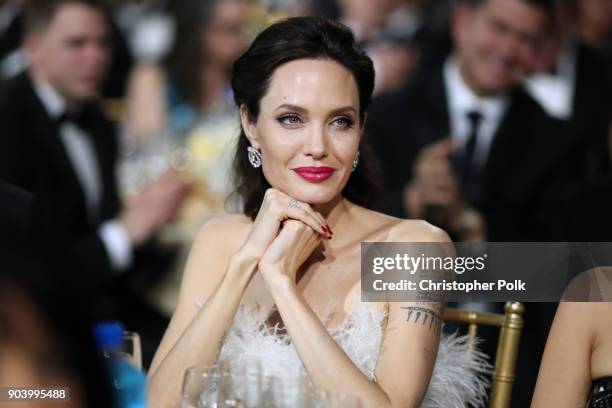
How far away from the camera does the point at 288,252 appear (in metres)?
2.35

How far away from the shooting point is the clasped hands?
7.61 ft

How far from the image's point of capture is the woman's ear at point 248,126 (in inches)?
106

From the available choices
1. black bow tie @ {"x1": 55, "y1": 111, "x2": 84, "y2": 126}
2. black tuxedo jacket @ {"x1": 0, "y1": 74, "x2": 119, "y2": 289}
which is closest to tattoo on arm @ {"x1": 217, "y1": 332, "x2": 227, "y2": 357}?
black tuxedo jacket @ {"x1": 0, "y1": 74, "x2": 119, "y2": 289}

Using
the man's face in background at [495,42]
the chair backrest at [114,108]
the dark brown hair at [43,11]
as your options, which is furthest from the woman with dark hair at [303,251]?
the chair backrest at [114,108]

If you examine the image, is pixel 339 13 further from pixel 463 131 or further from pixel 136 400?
pixel 136 400

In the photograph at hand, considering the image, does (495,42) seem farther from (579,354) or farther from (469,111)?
(579,354)

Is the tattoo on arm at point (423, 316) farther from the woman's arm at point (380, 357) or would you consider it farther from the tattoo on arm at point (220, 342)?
the tattoo on arm at point (220, 342)

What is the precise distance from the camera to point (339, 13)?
5.52 meters

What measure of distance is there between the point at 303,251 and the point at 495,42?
2698mm

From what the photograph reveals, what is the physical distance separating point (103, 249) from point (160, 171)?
42cm

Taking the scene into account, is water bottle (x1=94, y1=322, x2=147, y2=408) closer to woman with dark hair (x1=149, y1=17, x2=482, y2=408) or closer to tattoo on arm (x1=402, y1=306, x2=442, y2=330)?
woman with dark hair (x1=149, y1=17, x2=482, y2=408)

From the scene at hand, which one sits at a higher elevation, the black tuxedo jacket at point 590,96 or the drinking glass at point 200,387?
the black tuxedo jacket at point 590,96

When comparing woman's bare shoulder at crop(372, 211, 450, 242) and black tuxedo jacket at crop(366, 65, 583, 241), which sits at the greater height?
black tuxedo jacket at crop(366, 65, 583, 241)

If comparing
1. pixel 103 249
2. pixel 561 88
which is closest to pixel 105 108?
pixel 103 249
